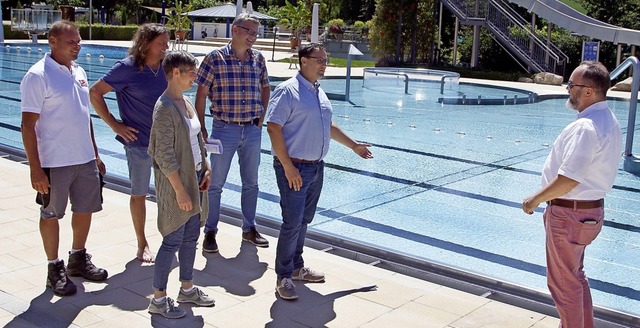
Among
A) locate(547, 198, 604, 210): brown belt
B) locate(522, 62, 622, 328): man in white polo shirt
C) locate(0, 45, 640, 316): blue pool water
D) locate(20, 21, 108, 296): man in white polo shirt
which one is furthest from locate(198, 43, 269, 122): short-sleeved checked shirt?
locate(547, 198, 604, 210): brown belt

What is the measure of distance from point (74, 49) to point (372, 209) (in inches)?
135

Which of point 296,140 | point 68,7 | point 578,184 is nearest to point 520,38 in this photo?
point 296,140

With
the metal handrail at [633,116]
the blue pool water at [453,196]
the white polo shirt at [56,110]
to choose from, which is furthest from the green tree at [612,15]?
the white polo shirt at [56,110]

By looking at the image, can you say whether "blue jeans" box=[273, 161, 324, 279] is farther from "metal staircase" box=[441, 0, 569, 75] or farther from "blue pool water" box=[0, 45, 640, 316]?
"metal staircase" box=[441, 0, 569, 75]

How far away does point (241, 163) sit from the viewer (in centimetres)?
544

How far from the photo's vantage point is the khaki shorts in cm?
436

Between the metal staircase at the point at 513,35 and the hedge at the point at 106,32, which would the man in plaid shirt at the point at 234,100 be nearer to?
the metal staircase at the point at 513,35

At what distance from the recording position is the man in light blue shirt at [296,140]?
4.31 metres

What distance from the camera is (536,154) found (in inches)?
413

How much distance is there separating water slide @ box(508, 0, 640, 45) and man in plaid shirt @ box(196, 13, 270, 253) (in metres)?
19.5

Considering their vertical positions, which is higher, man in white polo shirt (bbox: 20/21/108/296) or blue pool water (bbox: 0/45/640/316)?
man in white polo shirt (bbox: 20/21/108/296)

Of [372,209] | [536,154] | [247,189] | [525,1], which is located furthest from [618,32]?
[247,189]

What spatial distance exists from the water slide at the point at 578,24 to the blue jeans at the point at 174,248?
68.1ft

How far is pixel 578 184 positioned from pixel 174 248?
2103 millimetres
